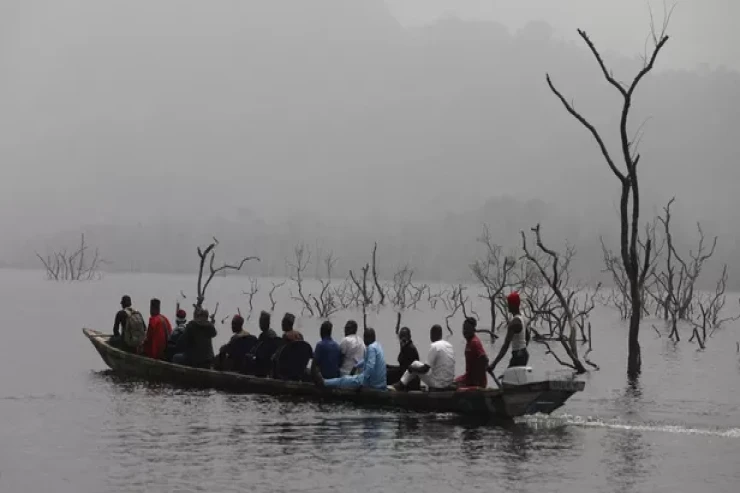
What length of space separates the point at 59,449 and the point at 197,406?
480 cm

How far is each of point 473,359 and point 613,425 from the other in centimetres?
345

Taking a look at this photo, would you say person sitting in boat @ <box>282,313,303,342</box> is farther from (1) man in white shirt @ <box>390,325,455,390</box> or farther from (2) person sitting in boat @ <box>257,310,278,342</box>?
(1) man in white shirt @ <box>390,325,455,390</box>

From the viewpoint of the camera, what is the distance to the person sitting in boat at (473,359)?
19.4 m

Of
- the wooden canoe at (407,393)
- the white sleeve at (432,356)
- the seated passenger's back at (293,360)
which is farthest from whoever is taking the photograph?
the seated passenger's back at (293,360)

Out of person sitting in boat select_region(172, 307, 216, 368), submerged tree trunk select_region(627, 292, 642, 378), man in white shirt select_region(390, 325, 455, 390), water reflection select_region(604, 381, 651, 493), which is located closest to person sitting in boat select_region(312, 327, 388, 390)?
man in white shirt select_region(390, 325, 455, 390)

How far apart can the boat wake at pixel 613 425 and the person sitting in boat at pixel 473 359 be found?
120 cm

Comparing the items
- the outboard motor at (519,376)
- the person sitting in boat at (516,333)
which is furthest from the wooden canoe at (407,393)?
the person sitting in boat at (516,333)

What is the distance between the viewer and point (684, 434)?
20.0m

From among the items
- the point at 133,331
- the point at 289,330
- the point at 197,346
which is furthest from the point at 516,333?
the point at 133,331

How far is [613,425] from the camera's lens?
20.5 m

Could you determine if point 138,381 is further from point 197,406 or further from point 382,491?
point 382,491

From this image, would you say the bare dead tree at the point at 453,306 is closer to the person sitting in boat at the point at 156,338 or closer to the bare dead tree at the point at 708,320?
the bare dead tree at the point at 708,320

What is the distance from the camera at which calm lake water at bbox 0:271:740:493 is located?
14914 millimetres

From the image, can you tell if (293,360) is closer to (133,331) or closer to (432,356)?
(432,356)
